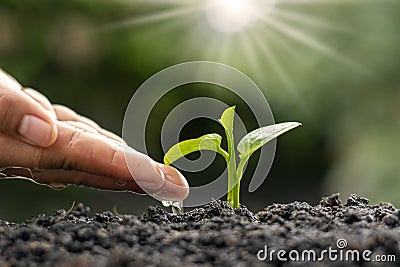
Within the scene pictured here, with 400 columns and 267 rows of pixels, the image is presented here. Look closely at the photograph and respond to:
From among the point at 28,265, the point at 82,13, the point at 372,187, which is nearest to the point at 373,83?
the point at 372,187

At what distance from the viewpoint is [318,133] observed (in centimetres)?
291

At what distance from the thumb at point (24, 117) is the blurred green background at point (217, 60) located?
A: 1.97 meters

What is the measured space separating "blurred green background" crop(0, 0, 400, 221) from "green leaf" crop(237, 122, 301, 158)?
75.5 inches

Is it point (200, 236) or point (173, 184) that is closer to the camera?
point (200, 236)

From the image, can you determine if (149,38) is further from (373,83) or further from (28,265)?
(28,265)

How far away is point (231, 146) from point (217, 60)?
80.4 inches

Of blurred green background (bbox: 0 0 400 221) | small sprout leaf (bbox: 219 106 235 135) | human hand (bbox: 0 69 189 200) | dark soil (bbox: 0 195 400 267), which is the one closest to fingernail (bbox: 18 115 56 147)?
human hand (bbox: 0 69 189 200)

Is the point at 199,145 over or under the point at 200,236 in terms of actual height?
over

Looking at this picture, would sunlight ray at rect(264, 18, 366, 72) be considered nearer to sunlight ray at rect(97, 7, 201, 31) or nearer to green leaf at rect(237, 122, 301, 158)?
sunlight ray at rect(97, 7, 201, 31)

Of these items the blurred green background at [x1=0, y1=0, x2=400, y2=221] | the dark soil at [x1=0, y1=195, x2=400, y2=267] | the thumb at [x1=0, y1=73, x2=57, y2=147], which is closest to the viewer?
the dark soil at [x1=0, y1=195, x2=400, y2=267]

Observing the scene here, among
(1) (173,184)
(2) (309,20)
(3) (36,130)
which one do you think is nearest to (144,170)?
(1) (173,184)

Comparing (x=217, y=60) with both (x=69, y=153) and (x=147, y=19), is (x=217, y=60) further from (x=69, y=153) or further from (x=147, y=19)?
(x=69, y=153)

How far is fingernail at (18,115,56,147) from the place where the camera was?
2.66 ft

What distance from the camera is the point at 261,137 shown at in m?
0.84
